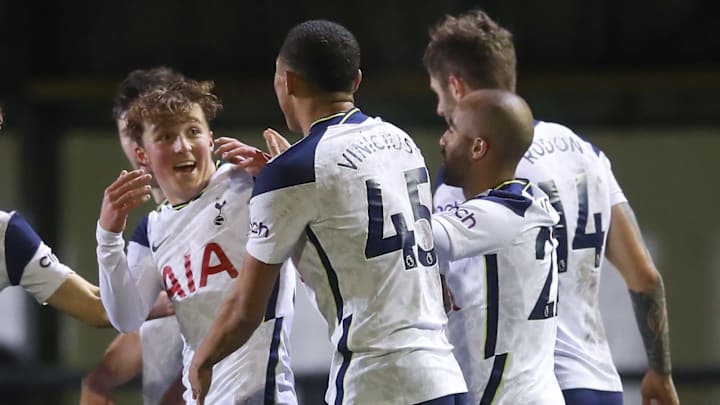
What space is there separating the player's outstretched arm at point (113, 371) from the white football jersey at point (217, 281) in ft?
2.01

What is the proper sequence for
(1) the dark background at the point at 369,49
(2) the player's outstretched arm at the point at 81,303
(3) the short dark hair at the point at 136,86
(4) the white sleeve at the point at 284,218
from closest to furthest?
(4) the white sleeve at the point at 284,218, (2) the player's outstretched arm at the point at 81,303, (3) the short dark hair at the point at 136,86, (1) the dark background at the point at 369,49

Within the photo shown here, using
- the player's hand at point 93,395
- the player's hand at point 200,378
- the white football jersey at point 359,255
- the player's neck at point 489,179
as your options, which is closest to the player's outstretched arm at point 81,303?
the player's hand at point 93,395

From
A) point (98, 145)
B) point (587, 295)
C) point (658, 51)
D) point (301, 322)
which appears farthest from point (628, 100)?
point (587, 295)

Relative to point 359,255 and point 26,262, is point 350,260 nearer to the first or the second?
point 359,255

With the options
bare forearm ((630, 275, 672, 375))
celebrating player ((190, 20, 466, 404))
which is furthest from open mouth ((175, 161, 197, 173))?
bare forearm ((630, 275, 672, 375))

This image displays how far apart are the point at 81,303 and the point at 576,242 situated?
1571 millimetres

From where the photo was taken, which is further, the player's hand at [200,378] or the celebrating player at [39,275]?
the celebrating player at [39,275]

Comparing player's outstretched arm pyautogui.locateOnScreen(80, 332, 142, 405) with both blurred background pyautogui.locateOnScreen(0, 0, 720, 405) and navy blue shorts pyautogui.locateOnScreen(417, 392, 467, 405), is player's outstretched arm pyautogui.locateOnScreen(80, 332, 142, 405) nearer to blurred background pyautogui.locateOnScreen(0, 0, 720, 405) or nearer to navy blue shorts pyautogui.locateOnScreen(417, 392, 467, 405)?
navy blue shorts pyautogui.locateOnScreen(417, 392, 467, 405)

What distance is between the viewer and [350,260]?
10.5 feet

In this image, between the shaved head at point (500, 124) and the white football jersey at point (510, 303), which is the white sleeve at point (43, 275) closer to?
the white football jersey at point (510, 303)

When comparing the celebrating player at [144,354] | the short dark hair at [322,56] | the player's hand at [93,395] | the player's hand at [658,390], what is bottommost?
the player's hand at [658,390]

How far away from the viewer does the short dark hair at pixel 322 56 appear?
10.8 ft

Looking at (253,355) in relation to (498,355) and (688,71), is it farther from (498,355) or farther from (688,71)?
(688,71)

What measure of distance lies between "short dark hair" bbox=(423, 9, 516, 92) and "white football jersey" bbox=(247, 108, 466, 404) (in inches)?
41.4
